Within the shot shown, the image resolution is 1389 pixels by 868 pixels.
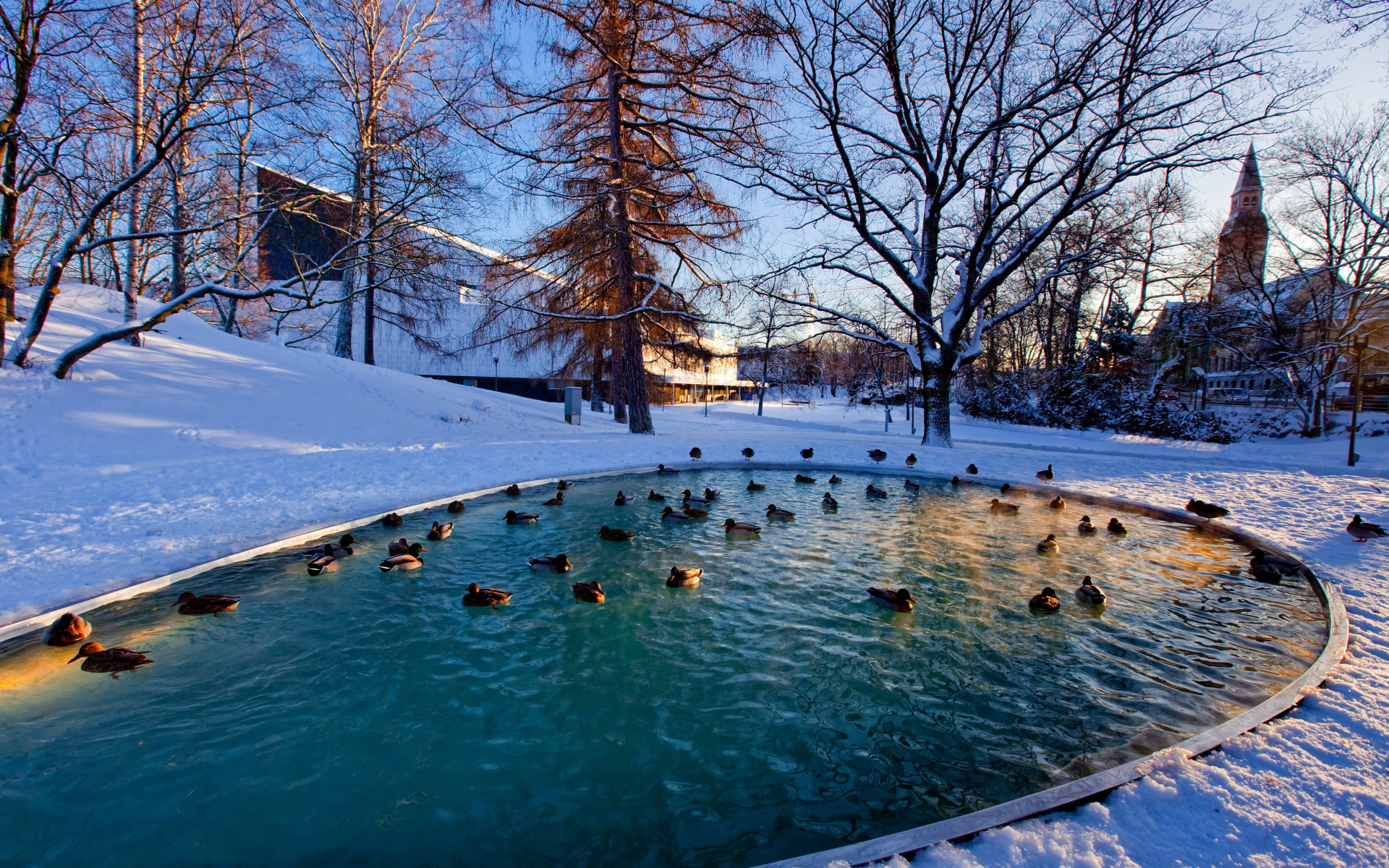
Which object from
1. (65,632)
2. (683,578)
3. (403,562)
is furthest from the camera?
(403,562)

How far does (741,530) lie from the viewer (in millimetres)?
8617

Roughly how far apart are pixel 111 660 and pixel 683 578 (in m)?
4.80

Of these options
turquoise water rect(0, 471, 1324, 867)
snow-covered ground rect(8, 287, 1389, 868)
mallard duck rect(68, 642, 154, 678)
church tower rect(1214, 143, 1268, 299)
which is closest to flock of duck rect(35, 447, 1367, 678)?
mallard duck rect(68, 642, 154, 678)

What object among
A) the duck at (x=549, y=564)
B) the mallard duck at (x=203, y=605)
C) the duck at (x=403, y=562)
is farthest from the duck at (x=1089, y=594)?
the mallard duck at (x=203, y=605)

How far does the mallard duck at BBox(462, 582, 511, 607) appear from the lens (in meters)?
5.83

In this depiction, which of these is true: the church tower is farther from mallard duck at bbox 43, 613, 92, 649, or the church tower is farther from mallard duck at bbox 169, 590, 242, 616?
mallard duck at bbox 43, 613, 92, 649

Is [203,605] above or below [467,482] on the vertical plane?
below

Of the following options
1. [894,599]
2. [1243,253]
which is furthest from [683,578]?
[1243,253]

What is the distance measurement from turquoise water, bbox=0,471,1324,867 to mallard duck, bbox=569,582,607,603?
0.12 metres

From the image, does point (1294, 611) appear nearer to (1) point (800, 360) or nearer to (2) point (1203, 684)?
(2) point (1203, 684)

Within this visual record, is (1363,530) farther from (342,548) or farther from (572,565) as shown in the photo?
(342,548)

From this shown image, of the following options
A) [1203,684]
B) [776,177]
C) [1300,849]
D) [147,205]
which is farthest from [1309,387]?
[147,205]

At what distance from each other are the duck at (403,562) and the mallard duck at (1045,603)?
6827 mm

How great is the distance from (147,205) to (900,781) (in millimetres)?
20011
